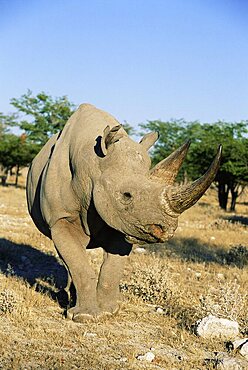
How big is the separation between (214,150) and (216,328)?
28797 mm

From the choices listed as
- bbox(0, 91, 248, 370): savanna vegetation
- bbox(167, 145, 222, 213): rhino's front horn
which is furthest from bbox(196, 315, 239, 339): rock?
bbox(167, 145, 222, 213): rhino's front horn

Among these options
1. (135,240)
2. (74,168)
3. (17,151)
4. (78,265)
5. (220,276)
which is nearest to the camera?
(135,240)

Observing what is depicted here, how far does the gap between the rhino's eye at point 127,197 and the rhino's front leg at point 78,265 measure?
44.0 inches

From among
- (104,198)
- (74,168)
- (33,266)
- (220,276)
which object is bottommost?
(33,266)

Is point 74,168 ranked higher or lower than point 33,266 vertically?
higher

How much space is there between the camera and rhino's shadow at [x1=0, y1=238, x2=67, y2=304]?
26.5ft

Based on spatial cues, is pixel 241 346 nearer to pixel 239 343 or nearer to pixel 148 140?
pixel 239 343

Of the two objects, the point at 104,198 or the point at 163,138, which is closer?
the point at 104,198

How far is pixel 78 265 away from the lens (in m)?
A: 6.06

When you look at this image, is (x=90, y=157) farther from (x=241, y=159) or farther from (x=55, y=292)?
(x=241, y=159)

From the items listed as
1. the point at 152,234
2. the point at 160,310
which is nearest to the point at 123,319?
the point at 160,310

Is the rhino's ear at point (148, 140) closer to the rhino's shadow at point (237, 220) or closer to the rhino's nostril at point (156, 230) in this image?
the rhino's nostril at point (156, 230)

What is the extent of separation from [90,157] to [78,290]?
1445mm

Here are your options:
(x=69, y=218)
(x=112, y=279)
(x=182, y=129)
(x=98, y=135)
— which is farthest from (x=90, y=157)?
(x=182, y=129)
